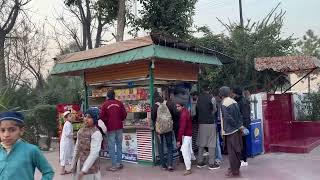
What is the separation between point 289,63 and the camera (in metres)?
11.7

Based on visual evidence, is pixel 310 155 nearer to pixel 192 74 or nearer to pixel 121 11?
pixel 192 74

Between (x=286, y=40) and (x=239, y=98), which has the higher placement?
(x=286, y=40)

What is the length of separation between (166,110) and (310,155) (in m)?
4.18

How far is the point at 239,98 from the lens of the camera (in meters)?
9.62

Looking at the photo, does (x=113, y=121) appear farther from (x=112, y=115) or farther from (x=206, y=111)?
(x=206, y=111)

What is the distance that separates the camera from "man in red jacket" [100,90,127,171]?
9555 mm

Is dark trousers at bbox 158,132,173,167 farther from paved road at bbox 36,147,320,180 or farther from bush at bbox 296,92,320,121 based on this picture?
bush at bbox 296,92,320,121

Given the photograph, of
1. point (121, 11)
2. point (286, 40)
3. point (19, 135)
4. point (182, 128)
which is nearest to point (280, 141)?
point (182, 128)

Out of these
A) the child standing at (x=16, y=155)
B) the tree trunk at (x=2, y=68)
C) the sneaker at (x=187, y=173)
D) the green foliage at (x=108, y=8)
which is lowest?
the sneaker at (x=187, y=173)

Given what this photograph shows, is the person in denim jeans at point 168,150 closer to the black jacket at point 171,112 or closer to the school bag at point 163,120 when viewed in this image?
the school bag at point 163,120

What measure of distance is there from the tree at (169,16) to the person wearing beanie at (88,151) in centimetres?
1054

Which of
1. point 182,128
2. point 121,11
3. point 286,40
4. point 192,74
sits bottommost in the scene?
point 182,128

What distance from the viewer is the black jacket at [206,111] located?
931 centimetres

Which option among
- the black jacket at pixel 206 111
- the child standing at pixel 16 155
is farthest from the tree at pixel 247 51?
the child standing at pixel 16 155
